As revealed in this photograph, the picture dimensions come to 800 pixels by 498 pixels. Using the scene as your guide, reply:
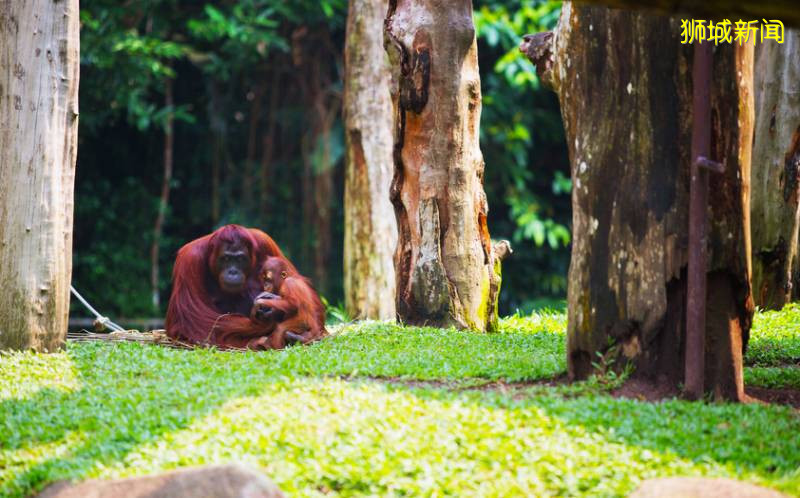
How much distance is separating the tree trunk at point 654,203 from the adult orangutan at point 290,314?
1.99 meters

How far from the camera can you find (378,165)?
821cm

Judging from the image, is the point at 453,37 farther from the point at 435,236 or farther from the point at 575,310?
the point at 575,310

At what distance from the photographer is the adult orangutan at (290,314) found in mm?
5559

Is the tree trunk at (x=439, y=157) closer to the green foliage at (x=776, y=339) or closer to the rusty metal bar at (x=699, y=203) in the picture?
the green foliage at (x=776, y=339)

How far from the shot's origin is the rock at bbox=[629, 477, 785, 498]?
299 cm

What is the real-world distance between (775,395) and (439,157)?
259cm

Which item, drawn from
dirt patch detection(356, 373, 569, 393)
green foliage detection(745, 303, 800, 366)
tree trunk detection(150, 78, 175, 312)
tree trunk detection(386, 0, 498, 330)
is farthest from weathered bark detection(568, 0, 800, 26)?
tree trunk detection(150, 78, 175, 312)

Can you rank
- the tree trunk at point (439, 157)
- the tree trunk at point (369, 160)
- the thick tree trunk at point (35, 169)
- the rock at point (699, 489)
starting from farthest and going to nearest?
1. the tree trunk at point (369, 160)
2. the tree trunk at point (439, 157)
3. the thick tree trunk at point (35, 169)
4. the rock at point (699, 489)

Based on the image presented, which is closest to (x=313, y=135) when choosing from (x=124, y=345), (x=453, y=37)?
(x=453, y=37)

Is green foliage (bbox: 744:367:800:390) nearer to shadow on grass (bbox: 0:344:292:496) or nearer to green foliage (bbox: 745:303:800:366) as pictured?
green foliage (bbox: 745:303:800:366)

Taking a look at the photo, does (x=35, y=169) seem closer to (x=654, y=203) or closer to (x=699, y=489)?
(x=654, y=203)

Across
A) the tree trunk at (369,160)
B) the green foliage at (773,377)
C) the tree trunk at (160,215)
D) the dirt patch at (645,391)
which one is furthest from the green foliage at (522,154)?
the dirt patch at (645,391)

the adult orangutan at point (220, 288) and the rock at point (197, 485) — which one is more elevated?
the adult orangutan at point (220, 288)

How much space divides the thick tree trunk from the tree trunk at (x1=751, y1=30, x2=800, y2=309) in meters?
4.50
